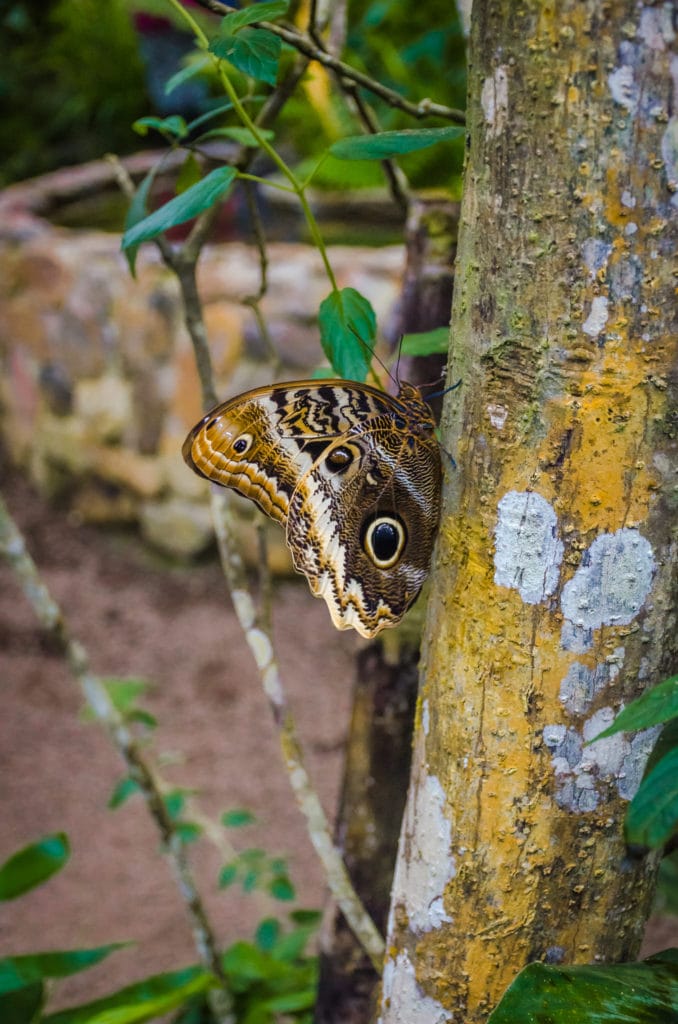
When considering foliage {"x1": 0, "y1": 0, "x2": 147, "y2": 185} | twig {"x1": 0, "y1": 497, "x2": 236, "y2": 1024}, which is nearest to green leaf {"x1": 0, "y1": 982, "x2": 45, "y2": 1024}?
twig {"x1": 0, "y1": 497, "x2": 236, "y2": 1024}

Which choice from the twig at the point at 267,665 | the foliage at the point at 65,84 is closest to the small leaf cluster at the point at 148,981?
the twig at the point at 267,665

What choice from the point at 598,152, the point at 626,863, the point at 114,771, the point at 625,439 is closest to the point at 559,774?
the point at 626,863

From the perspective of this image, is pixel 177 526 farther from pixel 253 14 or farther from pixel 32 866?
pixel 253 14

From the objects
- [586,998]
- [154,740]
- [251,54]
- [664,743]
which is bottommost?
[154,740]

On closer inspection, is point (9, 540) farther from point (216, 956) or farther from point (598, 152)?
point (598, 152)

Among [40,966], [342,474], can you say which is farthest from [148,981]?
[342,474]

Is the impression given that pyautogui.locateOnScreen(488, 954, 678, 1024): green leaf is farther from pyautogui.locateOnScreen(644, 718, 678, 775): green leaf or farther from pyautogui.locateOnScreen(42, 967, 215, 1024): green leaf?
pyautogui.locateOnScreen(42, 967, 215, 1024): green leaf
